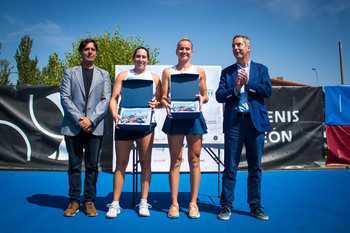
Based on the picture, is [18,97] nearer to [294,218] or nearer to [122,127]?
[122,127]

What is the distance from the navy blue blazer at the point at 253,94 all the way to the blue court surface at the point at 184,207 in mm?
1039

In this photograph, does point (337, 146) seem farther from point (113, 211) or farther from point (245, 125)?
point (113, 211)

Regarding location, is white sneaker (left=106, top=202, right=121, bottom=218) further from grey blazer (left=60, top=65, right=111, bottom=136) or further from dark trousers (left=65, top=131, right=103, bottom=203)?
grey blazer (left=60, top=65, right=111, bottom=136)

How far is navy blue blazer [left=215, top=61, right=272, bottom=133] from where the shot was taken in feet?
8.42

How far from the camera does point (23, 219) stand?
8.28ft

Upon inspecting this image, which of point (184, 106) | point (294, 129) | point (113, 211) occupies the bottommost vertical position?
point (113, 211)

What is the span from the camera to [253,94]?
8.69 feet

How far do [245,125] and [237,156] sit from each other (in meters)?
0.38

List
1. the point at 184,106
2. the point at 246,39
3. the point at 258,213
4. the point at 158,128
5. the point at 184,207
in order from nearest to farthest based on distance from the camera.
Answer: the point at 184,106 → the point at 258,213 → the point at 246,39 → the point at 184,207 → the point at 158,128

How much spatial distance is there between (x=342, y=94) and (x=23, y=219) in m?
7.10

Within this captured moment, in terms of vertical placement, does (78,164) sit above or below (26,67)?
below

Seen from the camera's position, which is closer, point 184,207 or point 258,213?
point 258,213

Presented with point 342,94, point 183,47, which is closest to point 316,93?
point 342,94

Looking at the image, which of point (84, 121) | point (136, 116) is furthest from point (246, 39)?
point (84, 121)
